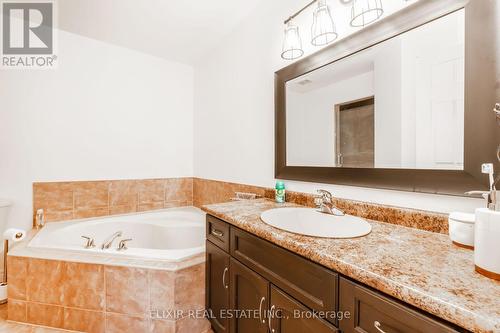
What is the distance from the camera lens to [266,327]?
38.5 inches

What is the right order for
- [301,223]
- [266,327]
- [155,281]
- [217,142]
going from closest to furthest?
1. [266,327]
2. [301,223]
3. [155,281]
4. [217,142]

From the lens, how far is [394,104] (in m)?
1.05

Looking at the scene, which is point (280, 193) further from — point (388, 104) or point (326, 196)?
point (388, 104)

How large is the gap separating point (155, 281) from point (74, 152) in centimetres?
165

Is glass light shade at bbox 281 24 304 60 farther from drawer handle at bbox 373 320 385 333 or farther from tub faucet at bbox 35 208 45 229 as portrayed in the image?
tub faucet at bbox 35 208 45 229

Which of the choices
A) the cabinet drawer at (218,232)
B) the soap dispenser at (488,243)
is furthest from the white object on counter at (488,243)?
the cabinet drawer at (218,232)

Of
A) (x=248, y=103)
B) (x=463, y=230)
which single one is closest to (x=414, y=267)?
(x=463, y=230)

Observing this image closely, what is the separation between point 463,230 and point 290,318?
661 millimetres

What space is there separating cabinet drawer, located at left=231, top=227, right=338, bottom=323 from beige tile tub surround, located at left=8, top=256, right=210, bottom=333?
23.7 inches

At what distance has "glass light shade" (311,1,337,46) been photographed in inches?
50.9

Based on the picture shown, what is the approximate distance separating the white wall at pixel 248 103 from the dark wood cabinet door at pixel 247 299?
2.19 ft

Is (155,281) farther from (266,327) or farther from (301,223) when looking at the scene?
(301,223)

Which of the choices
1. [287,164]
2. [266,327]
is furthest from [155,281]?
[287,164]

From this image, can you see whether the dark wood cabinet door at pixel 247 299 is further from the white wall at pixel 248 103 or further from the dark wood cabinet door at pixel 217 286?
the white wall at pixel 248 103
